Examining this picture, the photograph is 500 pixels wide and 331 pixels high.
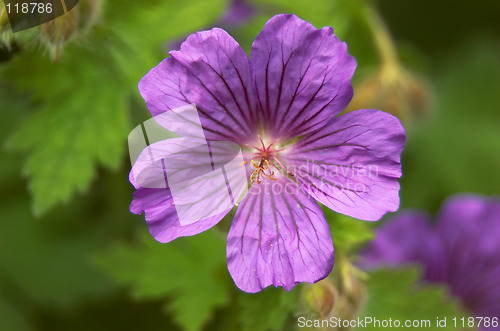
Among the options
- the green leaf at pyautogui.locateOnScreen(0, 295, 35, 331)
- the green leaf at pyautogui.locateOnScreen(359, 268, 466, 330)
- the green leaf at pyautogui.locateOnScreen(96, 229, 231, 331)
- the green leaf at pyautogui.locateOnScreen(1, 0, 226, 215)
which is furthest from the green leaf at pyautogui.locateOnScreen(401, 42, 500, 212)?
the green leaf at pyautogui.locateOnScreen(0, 295, 35, 331)

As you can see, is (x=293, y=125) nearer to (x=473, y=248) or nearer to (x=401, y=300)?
(x=401, y=300)

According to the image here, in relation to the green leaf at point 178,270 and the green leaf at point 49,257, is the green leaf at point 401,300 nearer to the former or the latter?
the green leaf at point 178,270

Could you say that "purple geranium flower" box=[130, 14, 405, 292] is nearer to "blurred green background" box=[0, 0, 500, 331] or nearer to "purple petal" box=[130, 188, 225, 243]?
"purple petal" box=[130, 188, 225, 243]

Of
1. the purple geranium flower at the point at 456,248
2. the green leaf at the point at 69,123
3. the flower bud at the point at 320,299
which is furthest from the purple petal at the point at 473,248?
the green leaf at the point at 69,123

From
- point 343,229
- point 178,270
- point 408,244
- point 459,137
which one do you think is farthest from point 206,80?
point 459,137

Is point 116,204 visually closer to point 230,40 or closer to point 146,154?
point 146,154

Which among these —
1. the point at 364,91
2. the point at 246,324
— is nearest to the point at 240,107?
the point at 246,324
